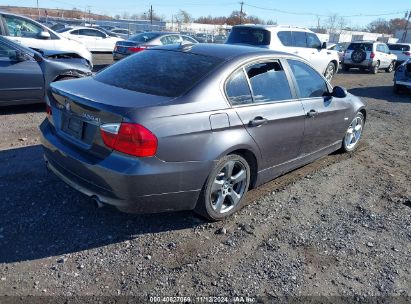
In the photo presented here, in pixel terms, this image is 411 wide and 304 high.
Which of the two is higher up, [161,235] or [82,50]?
[82,50]

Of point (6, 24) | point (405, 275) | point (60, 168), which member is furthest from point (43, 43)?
point (405, 275)

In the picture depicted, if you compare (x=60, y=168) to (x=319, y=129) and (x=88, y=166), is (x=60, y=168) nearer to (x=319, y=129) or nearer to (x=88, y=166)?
(x=88, y=166)

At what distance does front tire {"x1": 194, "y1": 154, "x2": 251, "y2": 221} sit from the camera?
3.34 metres

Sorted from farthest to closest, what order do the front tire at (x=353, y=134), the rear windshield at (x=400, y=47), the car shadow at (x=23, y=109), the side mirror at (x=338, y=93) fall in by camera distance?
1. the rear windshield at (x=400, y=47)
2. the car shadow at (x=23, y=109)
3. the front tire at (x=353, y=134)
4. the side mirror at (x=338, y=93)

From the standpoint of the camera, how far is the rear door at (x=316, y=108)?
4332 mm

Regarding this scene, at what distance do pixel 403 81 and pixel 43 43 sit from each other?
1123 centimetres

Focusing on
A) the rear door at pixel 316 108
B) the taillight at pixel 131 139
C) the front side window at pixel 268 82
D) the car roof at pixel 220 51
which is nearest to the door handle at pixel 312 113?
the rear door at pixel 316 108

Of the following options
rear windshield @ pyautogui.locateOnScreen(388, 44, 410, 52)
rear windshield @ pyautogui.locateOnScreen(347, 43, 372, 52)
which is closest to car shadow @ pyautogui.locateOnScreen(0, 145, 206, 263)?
rear windshield @ pyautogui.locateOnScreen(347, 43, 372, 52)

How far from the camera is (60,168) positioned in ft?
11.0

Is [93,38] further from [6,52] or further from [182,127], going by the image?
[182,127]

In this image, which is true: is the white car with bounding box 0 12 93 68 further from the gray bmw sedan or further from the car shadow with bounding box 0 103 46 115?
the gray bmw sedan

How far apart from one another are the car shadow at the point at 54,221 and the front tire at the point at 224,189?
0.75 feet

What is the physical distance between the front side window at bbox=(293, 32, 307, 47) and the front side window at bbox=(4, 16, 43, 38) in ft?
25.4

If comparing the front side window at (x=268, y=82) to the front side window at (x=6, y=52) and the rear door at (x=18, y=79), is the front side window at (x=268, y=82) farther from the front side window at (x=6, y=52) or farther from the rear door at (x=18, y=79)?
the front side window at (x=6, y=52)
